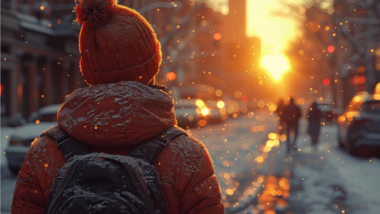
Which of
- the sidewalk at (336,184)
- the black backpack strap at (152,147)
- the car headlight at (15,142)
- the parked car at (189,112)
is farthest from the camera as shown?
the parked car at (189,112)

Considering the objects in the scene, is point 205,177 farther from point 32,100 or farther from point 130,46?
point 32,100

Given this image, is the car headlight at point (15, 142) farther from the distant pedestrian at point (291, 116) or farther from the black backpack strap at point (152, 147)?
the black backpack strap at point (152, 147)

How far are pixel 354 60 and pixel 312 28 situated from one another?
7.46 m

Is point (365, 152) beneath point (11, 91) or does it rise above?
above

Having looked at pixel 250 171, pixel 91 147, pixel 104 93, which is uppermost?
pixel 104 93

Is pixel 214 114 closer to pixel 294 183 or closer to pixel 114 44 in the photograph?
pixel 294 183

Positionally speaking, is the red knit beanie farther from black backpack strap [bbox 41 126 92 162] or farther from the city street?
the city street

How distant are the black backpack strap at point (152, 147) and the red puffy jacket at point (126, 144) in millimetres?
20

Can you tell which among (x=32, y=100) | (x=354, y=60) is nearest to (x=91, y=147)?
(x=32, y=100)

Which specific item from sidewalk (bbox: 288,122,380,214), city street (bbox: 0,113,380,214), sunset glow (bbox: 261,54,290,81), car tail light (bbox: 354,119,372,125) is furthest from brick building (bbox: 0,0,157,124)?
sidewalk (bbox: 288,122,380,214)

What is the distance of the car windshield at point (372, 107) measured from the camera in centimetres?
1377

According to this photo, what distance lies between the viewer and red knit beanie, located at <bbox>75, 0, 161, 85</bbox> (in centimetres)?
199

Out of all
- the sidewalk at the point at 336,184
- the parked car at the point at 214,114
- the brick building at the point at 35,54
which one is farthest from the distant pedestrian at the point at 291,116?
the parked car at the point at 214,114

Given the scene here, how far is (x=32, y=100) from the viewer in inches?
1225
